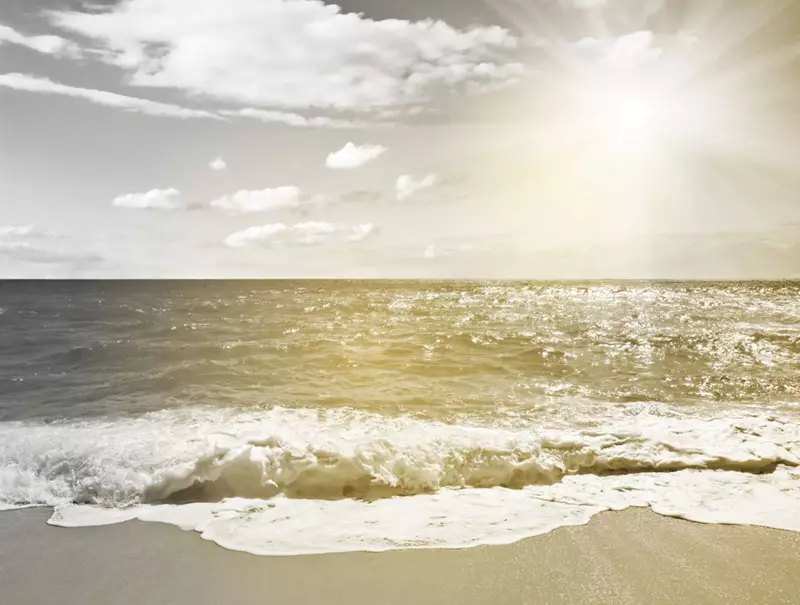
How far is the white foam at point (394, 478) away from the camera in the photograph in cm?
443

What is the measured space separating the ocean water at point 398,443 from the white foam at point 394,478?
0.02 meters

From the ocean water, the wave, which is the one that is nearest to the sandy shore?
the ocean water

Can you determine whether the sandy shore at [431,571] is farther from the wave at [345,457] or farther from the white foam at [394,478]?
the wave at [345,457]

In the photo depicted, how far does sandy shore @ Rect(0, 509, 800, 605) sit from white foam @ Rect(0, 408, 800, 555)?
0.25 m

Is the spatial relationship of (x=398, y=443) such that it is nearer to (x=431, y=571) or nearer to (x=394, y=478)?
(x=394, y=478)

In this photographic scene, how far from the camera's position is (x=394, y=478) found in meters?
5.50

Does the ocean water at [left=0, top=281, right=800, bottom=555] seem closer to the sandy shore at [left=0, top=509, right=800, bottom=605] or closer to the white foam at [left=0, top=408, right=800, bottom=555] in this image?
the white foam at [left=0, top=408, right=800, bottom=555]

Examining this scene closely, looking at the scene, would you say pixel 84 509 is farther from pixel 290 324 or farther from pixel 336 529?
pixel 290 324

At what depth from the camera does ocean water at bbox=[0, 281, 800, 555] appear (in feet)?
15.3

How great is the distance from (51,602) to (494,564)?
116 inches

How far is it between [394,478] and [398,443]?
2.64ft

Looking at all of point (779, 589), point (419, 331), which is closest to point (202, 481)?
point (779, 589)

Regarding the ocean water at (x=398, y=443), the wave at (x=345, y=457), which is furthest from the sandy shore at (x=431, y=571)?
the wave at (x=345, y=457)

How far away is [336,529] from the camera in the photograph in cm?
436
